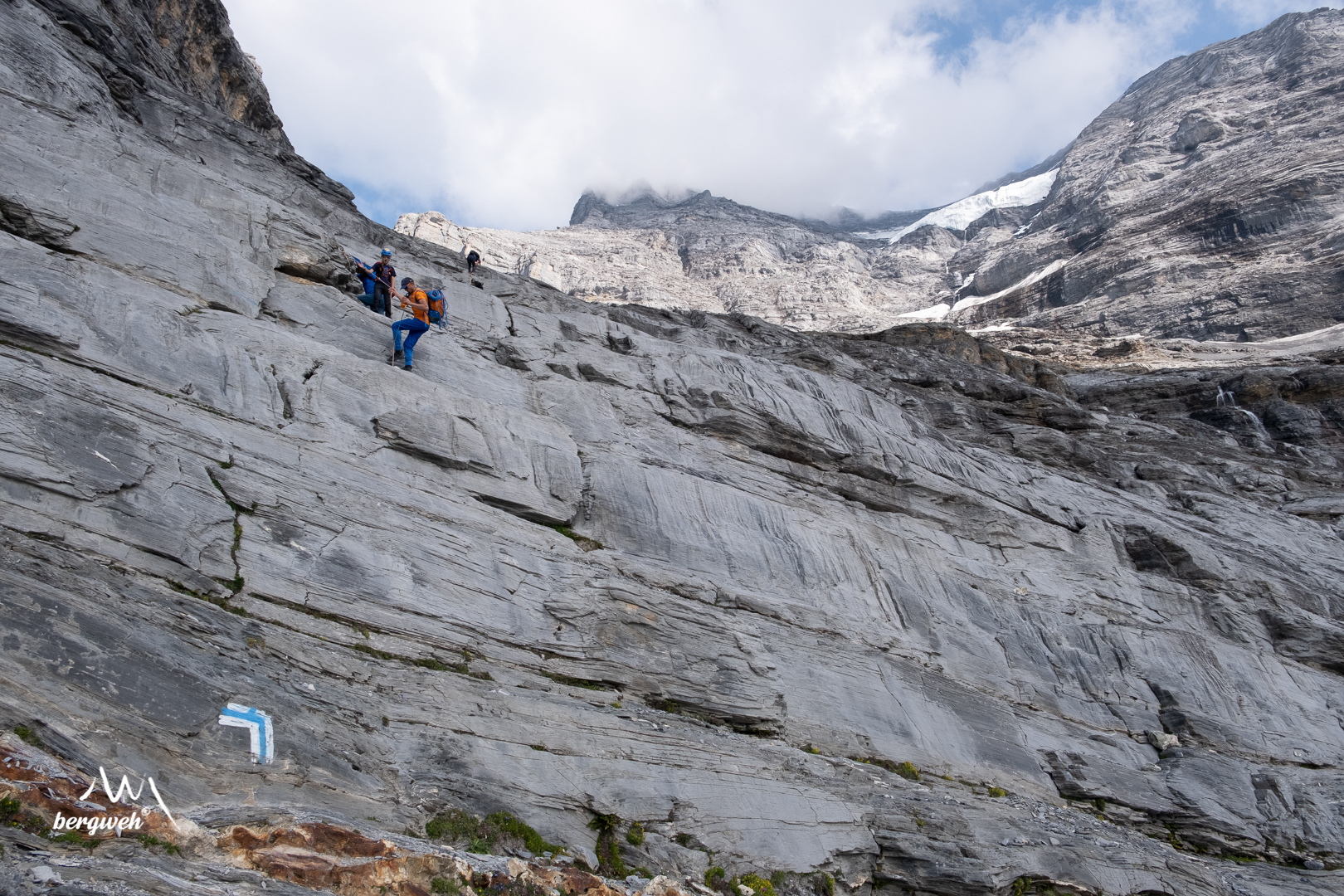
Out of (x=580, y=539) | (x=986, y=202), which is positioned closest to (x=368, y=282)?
(x=580, y=539)

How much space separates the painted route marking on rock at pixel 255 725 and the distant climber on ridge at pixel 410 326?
10.4m

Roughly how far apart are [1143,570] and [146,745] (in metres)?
26.4

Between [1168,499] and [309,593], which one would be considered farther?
[1168,499]

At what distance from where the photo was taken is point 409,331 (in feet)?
61.1

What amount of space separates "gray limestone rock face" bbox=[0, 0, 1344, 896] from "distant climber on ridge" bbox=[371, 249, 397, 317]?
4.79ft

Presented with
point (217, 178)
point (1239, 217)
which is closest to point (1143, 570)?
point (217, 178)

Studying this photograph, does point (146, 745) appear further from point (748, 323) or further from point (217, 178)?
point (748, 323)

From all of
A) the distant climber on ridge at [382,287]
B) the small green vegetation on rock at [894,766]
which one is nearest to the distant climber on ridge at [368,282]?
the distant climber on ridge at [382,287]

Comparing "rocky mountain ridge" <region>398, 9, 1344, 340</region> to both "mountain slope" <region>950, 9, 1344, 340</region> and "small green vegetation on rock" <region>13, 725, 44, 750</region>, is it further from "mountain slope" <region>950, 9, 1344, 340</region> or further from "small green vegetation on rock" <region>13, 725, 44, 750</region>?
"small green vegetation on rock" <region>13, 725, 44, 750</region>

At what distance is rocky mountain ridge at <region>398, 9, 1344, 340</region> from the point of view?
71.9 metres

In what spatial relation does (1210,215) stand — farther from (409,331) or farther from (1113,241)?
(409,331)

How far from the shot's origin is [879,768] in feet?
51.6

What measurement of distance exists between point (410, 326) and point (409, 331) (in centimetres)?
Result: 22

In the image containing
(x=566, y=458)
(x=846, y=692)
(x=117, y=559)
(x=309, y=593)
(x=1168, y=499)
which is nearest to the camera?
(x=117, y=559)
